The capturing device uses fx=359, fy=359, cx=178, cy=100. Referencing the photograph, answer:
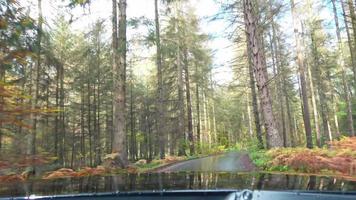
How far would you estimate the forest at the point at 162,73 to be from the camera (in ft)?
28.3

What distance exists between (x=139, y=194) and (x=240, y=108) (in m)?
53.7

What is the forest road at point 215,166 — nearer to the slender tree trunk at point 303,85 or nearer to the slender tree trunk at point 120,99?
the slender tree trunk at point 120,99

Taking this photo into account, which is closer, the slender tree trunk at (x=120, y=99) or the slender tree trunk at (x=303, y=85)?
the slender tree trunk at (x=120, y=99)

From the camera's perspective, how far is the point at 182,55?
106 ft

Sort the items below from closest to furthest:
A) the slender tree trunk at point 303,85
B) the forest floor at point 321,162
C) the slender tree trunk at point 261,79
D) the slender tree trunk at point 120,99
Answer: the forest floor at point 321,162, the slender tree trunk at point 120,99, the slender tree trunk at point 261,79, the slender tree trunk at point 303,85

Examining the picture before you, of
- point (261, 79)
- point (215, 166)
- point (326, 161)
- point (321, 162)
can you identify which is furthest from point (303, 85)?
point (326, 161)

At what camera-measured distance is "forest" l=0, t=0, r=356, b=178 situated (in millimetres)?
8613

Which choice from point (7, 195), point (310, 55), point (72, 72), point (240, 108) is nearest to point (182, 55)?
point (72, 72)

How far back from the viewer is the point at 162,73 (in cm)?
3384

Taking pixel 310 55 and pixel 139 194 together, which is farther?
pixel 310 55

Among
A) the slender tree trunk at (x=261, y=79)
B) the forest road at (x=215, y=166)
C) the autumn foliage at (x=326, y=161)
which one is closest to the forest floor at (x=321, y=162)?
the autumn foliage at (x=326, y=161)

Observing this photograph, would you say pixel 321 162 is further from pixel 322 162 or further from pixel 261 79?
Answer: pixel 261 79

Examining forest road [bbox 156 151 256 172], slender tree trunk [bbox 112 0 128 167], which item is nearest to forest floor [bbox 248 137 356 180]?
forest road [bbox 156 151 256 172]

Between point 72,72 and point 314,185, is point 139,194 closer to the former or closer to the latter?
point 314,185
